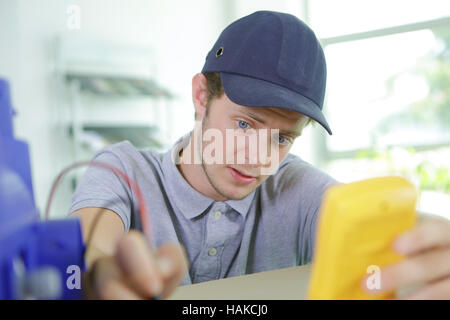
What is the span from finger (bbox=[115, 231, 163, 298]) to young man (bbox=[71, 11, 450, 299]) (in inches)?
8.0

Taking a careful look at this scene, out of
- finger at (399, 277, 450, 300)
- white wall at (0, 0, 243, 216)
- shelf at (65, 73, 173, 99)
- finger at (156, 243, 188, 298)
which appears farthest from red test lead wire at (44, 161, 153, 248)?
shelf at (65, 73, 173, 99)

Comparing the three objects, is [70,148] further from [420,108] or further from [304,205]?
[420,108]

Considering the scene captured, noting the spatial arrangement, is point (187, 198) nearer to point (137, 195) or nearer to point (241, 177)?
point (241, 177)

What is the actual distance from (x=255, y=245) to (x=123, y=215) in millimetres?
325

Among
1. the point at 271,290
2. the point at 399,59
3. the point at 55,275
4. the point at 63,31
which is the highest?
the point at 63,31

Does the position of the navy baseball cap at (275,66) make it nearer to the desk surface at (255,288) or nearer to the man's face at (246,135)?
the man's face at (246,135)

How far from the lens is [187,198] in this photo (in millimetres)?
842

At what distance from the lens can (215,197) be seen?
88 centimetres

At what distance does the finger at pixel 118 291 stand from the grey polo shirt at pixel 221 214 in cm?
44

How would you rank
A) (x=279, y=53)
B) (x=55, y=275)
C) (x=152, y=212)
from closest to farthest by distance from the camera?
(x=55, y=275) < (x=279, y=53) < (x=152, y=212)

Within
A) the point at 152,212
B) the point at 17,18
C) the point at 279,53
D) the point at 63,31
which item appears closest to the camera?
the point at 279,53

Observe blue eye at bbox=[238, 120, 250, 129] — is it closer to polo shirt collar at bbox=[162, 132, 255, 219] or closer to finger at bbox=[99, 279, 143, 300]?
polo shirt collar at bbox=[162, 132, 255, 219]
